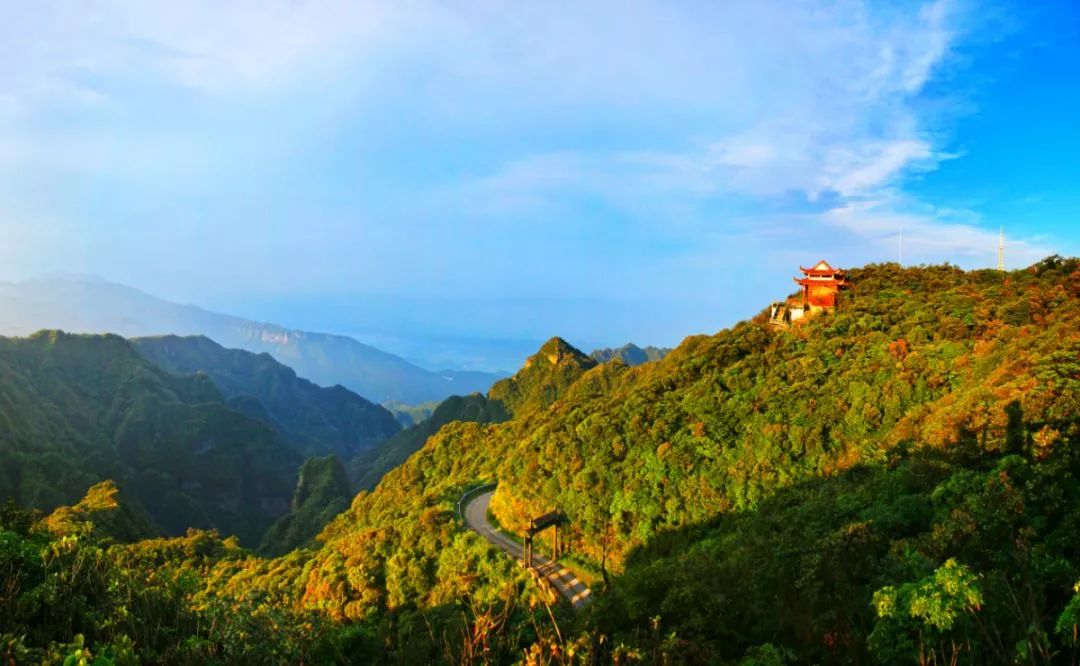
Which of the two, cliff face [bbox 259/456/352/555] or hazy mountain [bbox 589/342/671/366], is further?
hazy mountain [bbox 589/342/671/366]

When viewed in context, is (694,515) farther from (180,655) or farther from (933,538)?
(180,655)

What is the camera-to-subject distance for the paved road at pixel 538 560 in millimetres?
22438

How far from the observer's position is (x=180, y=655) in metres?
7.39

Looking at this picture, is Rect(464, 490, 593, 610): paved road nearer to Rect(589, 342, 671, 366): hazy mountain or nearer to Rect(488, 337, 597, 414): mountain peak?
Rect(488, 337, 597, 414): mountain peak

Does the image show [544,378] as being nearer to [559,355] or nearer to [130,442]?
[559,355]

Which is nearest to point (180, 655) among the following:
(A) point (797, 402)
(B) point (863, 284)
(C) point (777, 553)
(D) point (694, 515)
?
(C) point (777, 553)

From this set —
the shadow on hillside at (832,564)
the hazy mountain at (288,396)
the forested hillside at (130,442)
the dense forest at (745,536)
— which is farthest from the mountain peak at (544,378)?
the hazy mountain at (288,396)

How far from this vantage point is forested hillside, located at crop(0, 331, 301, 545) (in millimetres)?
70250

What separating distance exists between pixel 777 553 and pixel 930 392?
14.3 m

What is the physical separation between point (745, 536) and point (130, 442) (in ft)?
343

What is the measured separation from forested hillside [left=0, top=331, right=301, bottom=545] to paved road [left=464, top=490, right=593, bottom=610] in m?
57.0

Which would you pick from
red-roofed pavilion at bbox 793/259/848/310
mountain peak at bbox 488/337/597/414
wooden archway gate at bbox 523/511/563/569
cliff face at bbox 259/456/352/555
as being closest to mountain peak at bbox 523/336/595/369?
mountain peak at bbox 488/337/597/414

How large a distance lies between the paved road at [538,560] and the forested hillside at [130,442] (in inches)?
2243

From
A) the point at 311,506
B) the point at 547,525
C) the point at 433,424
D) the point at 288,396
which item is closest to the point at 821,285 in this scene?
the point at 547,525
